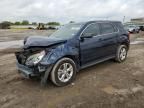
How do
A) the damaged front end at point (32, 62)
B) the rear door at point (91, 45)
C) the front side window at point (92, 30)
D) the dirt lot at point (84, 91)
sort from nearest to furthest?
the dirt lot at point (84, 91) < the damaged front end at point (32, 62) < the rear door at point (91, 45) < the front side window at point (92, 30)

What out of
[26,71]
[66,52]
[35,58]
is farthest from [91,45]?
[26,71]

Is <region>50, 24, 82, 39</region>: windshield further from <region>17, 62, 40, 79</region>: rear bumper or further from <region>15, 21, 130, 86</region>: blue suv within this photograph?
<region>17, 62, 40, 79</region>: rear bumper

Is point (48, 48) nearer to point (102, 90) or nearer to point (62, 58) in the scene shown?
point (62, 58)

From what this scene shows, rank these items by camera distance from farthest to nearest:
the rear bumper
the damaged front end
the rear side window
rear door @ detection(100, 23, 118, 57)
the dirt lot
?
the rear side window, rear door @ detection(100, 23, 118, 57), the rear bumper, the damaged front end, the dirt lot

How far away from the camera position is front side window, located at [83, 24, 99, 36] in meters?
5.90

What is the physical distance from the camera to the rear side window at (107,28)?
6.62 metres

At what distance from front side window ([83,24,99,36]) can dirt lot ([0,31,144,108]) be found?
1.34m

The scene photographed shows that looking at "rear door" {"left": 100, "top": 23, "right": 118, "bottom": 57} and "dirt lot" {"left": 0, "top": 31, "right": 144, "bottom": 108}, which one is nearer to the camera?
"dirt lot" {"left": 0, "top": 31, "right": 144, "bottom": 108}

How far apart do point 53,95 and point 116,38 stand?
12.1 ft

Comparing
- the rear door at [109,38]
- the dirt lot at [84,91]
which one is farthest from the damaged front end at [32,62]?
the rear door at [109,38]

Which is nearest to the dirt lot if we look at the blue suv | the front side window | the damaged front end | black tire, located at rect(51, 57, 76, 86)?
black tire, located at rect(51, 57, 76, 86)

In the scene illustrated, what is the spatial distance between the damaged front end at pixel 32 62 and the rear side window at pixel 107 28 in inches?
104

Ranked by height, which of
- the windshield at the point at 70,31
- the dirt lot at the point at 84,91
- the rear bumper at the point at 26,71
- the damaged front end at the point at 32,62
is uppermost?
the windshield at the point at 70,31

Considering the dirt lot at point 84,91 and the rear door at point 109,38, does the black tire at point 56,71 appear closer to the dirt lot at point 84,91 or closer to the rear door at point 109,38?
the dirt lot at point 84,91
